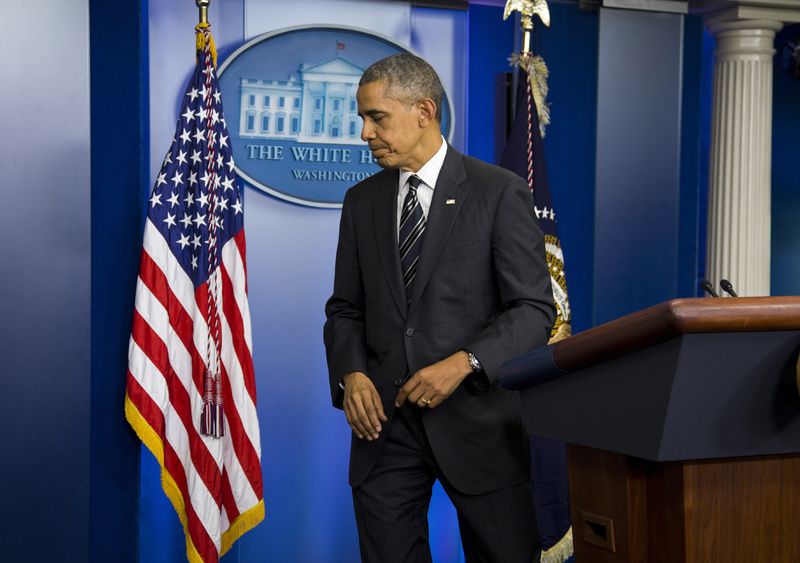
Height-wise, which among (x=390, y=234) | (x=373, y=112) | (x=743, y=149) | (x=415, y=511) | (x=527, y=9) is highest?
(x=527, y=9)

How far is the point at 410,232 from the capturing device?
198 centimetres

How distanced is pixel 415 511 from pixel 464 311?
1.62 feet

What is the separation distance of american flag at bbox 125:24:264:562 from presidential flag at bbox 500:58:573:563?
41.1 inches

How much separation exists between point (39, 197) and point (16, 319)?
1.35ft

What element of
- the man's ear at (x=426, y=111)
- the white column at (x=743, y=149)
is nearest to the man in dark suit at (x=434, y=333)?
the man's ear at (x=426, y=111)

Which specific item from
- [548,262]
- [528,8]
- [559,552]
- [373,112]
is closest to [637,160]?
[548,262]

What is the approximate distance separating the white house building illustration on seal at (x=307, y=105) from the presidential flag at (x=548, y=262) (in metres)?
0.64

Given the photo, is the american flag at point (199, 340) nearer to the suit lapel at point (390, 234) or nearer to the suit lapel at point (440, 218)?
the suit lapel at point (390, 234)

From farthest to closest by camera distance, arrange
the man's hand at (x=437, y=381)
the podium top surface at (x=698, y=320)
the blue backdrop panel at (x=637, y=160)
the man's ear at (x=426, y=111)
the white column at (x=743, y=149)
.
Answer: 1. the white column at (x=743, y=149)
2. the blue backdrop panel at (x=637, y=160)
3. the man's ear at (x=426, y=111)
4. the man's hand at (x=437, y=381)
5. the podium top surface at (x=698, y=320)

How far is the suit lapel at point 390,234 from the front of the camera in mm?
1930

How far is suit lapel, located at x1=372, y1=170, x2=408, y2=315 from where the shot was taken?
76.0 inches

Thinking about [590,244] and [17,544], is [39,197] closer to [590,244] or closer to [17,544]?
[17,544]

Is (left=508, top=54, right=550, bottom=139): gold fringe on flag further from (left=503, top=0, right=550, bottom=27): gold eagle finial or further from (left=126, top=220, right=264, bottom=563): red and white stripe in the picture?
(left=126, top=220, right=264, bottom=563): red and white stripe

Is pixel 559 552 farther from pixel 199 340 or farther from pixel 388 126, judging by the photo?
pixel 388 126
